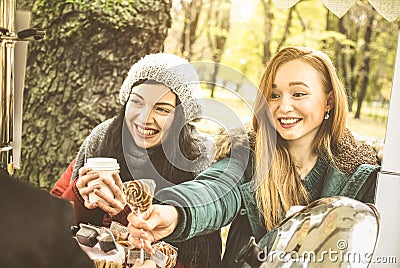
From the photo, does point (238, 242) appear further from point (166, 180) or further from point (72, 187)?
point (72, 187)

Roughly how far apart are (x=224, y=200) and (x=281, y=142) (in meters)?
0.36

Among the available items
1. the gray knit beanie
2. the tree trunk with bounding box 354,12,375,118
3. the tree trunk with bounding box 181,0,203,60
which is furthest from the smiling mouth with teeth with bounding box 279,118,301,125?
A: the tree trunk with bounding box 181,0,203,60

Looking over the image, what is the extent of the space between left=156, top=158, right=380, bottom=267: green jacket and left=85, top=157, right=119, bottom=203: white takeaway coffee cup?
24cm

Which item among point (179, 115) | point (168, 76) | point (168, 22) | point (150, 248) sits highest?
point (168, 22)

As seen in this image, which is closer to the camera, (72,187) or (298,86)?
(298,86)

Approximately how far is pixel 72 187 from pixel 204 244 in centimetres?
67

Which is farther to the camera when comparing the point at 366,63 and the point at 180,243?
the point at 180,243

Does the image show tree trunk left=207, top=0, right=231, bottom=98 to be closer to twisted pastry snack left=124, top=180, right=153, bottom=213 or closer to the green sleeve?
the green sleeve

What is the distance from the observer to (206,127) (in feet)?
8.66

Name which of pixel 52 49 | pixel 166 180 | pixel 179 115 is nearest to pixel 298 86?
pixel 179 115

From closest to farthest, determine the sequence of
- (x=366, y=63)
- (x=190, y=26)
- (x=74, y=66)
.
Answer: (x=366, y=63) → (x=190, y=26) → (x=74, y=66)

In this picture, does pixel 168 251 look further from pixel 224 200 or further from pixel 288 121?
pixel 288 121

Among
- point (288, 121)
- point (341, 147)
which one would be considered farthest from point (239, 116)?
point (341, 147)

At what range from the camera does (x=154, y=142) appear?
8.84ft
